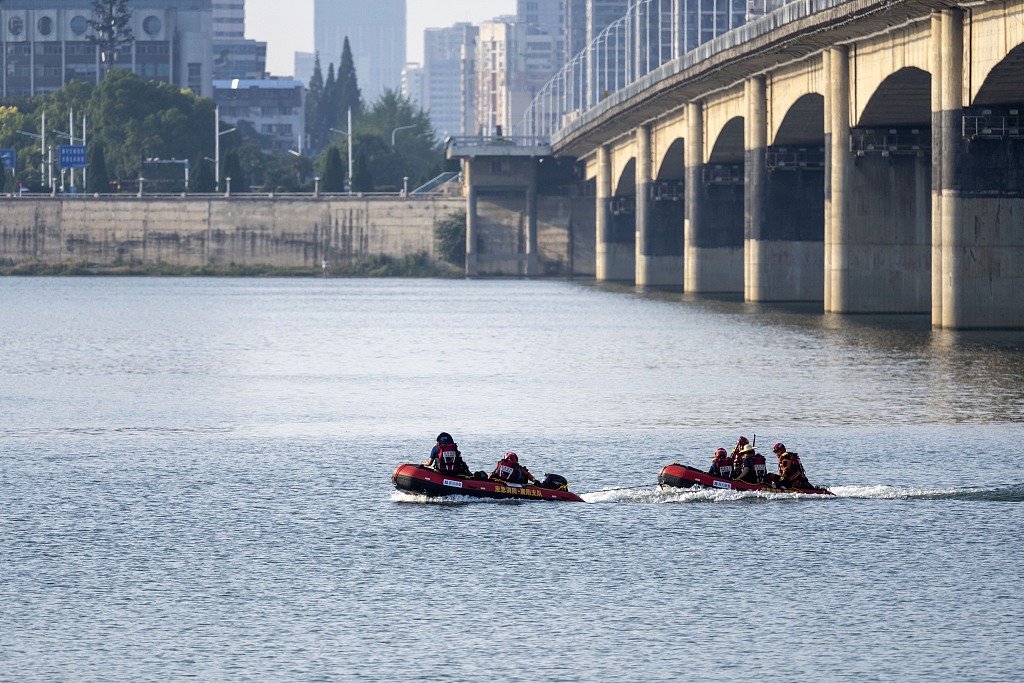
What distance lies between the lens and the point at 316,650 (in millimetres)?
25562

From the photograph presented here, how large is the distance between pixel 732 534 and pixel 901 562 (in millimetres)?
3890

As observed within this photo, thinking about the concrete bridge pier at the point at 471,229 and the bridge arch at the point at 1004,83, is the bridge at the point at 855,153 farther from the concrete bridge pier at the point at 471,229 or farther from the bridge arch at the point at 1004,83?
the concrete bridge pier at the point at 471,229

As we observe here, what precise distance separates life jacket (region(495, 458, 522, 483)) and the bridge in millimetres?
34975

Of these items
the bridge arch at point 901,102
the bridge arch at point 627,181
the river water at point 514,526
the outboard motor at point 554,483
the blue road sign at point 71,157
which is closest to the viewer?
the river water at point 514,526

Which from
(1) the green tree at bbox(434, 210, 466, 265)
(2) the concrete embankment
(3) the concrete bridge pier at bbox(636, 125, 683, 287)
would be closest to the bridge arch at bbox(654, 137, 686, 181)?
(3) the concrete bridge pier at bbox(636, 125, 683, 287)

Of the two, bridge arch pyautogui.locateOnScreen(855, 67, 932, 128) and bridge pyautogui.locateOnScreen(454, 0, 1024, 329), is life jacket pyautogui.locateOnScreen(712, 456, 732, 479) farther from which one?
bridge arch pyautogui.locateOnScreen(855, 67, 932, 128)

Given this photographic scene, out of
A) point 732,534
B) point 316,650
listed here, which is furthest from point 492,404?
point 316,650

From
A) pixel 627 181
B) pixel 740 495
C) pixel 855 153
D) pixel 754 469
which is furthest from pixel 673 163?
pixel 740 495

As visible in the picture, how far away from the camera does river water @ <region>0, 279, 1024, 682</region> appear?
84.1ft

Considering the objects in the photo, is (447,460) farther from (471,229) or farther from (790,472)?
(471,229)

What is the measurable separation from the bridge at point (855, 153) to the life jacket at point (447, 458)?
3503 cm

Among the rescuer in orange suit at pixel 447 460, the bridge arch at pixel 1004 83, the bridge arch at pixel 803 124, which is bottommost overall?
the rescuer in orange suit at pixel 447 460

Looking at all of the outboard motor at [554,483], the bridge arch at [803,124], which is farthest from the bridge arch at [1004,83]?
the outboard motor at [554,483]

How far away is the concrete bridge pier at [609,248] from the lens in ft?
552
